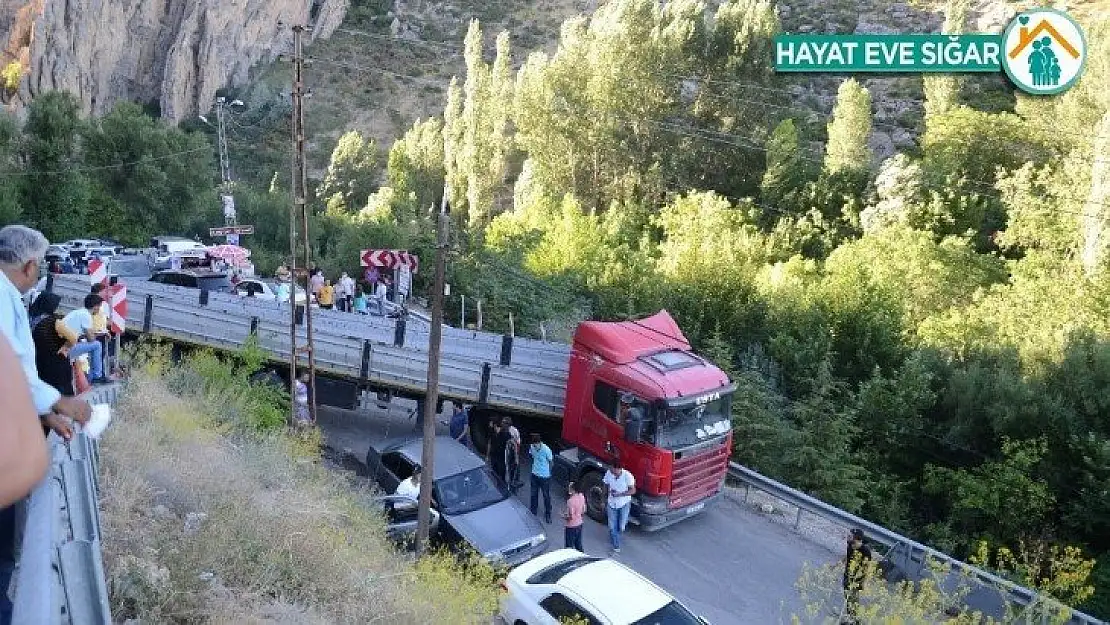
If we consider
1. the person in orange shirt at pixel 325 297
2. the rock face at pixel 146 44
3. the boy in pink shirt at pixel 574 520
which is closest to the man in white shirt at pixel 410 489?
the boy in pink shirt at pixel 574 520

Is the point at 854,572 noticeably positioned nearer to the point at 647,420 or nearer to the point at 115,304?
the point at 647,420

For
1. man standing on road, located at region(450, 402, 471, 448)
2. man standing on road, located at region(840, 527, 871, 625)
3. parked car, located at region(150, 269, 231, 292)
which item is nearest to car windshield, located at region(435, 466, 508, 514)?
man standing on road, located at region(450, 402, 471, 448)

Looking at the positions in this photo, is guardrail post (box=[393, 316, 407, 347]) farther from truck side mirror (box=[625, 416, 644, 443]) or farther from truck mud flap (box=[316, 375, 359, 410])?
truck side mirror (box=[625, 416, 644, 443])

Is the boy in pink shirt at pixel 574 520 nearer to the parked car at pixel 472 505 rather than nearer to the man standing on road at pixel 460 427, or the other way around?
the parked car at pixel 472 505

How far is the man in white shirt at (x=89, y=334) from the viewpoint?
596 centimetres

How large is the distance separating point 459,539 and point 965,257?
73.9 ft

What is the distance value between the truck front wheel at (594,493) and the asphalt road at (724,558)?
0.50ft

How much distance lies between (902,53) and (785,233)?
10335 mm

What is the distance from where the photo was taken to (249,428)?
11453 mm

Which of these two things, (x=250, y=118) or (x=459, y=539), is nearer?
(x=459, y=539)

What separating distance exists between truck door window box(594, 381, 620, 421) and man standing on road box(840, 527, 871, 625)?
11.9 ft

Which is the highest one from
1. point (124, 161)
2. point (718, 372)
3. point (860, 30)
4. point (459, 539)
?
point (860, 30)

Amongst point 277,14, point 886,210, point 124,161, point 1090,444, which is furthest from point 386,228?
point 277,14

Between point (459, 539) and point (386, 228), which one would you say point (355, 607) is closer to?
point (459, 539)
